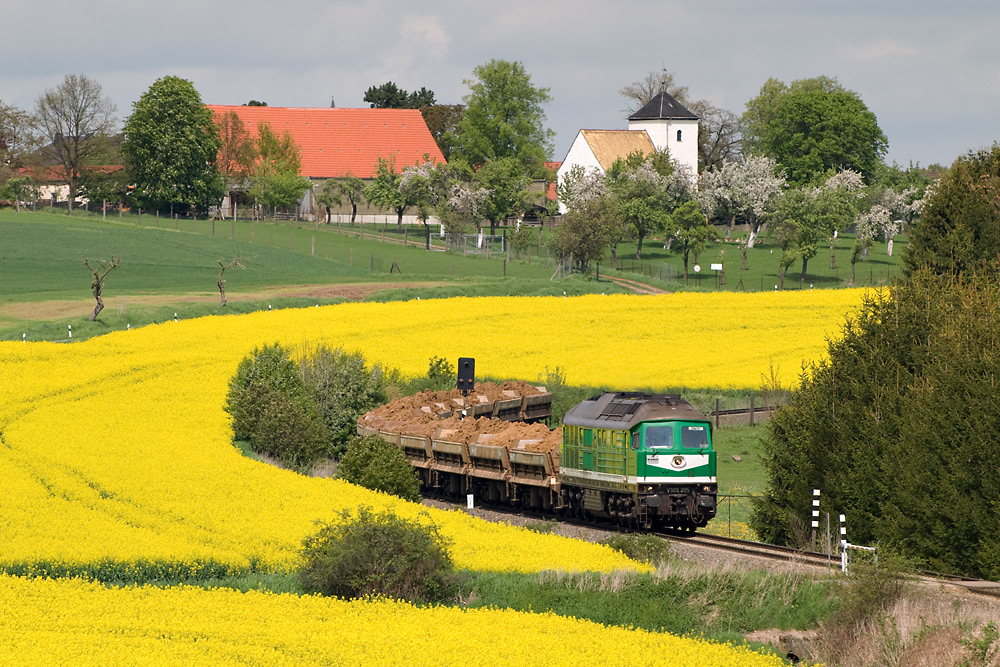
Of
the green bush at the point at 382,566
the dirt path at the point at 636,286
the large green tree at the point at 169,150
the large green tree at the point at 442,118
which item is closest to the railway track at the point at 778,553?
the green bush at the point at 382,566

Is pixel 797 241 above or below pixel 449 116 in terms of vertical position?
below

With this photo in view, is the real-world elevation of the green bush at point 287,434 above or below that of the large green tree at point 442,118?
below

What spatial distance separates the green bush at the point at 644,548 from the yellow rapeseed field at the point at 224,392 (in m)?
0.57

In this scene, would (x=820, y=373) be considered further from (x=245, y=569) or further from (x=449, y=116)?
(x=449, y=116)

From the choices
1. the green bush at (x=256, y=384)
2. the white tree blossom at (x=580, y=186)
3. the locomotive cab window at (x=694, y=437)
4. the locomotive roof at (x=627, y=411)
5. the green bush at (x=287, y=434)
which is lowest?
the green bush at (x=287, y=434)

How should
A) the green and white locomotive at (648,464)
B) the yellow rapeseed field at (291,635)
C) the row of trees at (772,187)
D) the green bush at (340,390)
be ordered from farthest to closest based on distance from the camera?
the row of trees at (772,187), the green bush at (340,390), the green and white locomotive at (648,464), the yellow rapeseed field at (291,635)

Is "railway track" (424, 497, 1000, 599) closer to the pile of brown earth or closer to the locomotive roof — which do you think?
the pile of brown earth

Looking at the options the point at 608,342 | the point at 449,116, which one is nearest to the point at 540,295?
the point at 608,342

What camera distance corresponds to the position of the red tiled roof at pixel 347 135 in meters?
161

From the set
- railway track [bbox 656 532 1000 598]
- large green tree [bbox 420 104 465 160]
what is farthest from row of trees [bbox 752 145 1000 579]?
large green tree [bbox 420 104 465 160]

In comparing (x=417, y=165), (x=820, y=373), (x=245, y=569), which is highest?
(x=417, y=165)

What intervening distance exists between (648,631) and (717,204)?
12866cm

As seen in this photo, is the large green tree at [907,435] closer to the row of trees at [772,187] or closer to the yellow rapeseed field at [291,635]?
the yellow rapeseed field at [291,635]

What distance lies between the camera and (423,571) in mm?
27156
